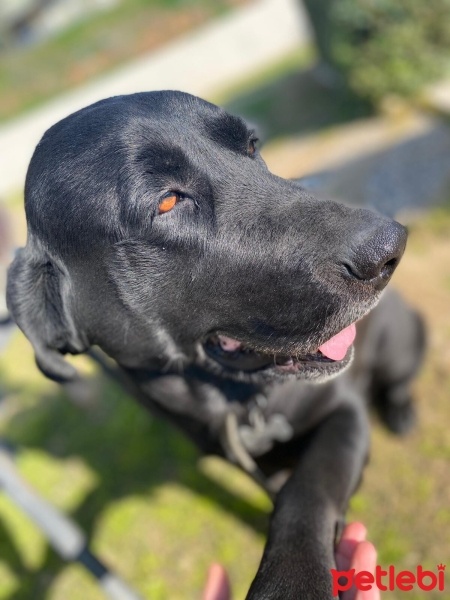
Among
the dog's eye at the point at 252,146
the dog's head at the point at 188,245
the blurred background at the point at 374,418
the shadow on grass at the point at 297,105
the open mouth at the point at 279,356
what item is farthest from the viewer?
the shadow on grass at the point at 297,105

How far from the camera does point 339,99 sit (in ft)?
25.8

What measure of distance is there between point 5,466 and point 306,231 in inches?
76.4

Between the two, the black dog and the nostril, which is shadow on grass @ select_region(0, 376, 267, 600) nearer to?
the black dog

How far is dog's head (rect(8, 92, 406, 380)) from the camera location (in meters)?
1.53

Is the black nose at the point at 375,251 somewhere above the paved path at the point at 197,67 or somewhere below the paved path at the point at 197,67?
above

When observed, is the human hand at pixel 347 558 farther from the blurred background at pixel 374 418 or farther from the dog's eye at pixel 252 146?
the dog's eye at pixel 252 146

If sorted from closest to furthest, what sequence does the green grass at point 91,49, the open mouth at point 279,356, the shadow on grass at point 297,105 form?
the open mouth at point 279,356
the shadow on grass at point 297,105
the green grass at point 91,49

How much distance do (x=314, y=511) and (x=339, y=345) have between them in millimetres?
501

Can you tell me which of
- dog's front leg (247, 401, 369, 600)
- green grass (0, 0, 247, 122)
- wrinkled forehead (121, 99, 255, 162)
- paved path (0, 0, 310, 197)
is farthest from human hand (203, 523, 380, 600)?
green grass (0, 0, 247, 122)

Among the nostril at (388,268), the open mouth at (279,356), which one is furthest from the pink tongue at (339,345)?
the nostril at (388,268)

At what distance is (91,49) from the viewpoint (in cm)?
2283

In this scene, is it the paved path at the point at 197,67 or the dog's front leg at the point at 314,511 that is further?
the paved path at the point at 197,67

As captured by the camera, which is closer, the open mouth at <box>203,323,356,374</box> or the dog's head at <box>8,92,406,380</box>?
the dog's head at <box>8,92,406,380</box>

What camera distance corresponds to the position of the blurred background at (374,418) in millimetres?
2645
